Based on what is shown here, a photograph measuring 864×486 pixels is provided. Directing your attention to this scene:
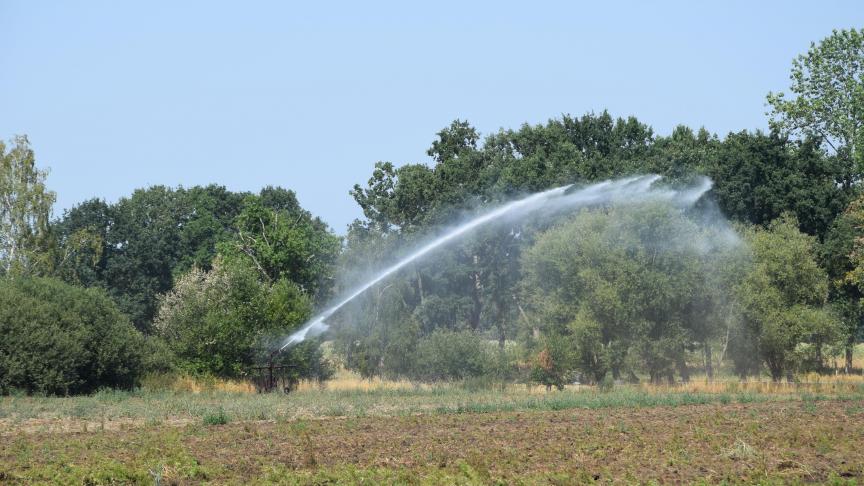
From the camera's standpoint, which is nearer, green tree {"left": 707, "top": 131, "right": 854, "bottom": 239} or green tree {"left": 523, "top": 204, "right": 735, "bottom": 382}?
green tree {"left": 523, "top": 204, "right": 735, "bottom": 382}

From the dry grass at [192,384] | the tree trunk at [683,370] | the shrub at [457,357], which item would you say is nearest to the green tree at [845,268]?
the tree trunk at [683,370]

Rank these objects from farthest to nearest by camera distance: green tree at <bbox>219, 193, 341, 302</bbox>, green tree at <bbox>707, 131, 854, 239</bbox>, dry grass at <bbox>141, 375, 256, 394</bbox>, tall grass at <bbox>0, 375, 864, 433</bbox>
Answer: green tree at <bbox>219, 193, 341, 302</bbox>, green tree at <bbox>707, 131, 854, 239</bbox>, dry grass at <bbox>141, 375, 256, 394</bbox>, tall grass at <bbox>0, 375, 864, 433</bbox>

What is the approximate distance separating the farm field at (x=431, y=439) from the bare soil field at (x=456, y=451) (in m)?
0.05

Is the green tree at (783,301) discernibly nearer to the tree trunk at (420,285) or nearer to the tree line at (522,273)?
the tree line at (522,273)

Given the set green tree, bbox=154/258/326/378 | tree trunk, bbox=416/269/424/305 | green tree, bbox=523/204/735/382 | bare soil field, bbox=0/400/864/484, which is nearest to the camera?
bare soil field, bbox=0/400/864/484

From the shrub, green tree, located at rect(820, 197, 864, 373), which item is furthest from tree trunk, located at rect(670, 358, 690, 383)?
the shrub

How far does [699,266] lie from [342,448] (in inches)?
1456

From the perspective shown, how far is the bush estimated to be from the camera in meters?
42.3

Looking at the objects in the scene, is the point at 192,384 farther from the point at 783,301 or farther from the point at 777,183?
the point at 777,183

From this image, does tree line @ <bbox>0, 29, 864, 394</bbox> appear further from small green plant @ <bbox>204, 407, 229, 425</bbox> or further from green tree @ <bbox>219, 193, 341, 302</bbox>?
small green plant @ <bbox>204, 407, 229, 425</bbox>

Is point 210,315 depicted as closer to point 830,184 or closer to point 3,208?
point 3,208

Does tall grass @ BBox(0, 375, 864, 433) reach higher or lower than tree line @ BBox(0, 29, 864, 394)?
lower

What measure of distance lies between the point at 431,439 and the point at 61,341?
22570 millimetres

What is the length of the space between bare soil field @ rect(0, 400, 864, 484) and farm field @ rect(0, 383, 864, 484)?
5 cm
